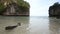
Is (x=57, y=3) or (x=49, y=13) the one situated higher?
(x=57, y=3)

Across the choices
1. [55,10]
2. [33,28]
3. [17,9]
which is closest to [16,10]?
[17,9]

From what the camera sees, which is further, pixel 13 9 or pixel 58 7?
pixel 13 9

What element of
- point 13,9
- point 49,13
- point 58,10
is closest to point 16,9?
point 13,9

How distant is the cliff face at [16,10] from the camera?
41438 millimetres

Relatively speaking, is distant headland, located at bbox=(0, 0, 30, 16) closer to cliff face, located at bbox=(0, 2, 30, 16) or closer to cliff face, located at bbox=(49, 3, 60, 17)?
cliff face, located at bbox=(0, 2, 30, 16)

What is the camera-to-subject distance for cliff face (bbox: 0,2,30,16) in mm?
41438

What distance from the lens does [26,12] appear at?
44.8 m

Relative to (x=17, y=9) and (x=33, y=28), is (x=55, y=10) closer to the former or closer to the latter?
(x=17, y=9)

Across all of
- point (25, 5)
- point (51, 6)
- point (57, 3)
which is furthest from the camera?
point (25, 5)

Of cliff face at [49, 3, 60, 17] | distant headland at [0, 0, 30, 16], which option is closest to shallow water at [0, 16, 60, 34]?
cliff face at [49, 3, 60, 17]

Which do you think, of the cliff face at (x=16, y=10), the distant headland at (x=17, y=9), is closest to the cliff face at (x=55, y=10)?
the distant headland at (x=17, y=9)

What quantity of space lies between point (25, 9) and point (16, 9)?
8.93 ft

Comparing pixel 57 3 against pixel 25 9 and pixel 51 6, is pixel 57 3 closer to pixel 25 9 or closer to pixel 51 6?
pixel 51 6

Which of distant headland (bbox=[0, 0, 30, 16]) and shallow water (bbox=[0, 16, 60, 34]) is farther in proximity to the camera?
distant headland (bbox=[0, 0, 30, 16])
